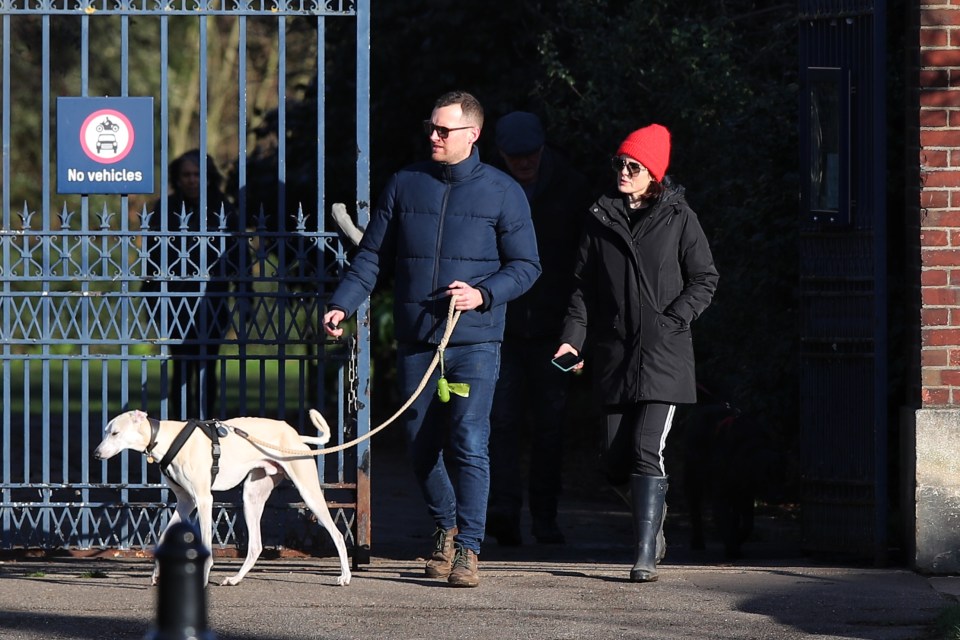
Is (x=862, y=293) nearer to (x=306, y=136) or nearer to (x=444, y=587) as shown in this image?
(x=444, y=587)

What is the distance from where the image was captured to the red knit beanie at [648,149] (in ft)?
21.7

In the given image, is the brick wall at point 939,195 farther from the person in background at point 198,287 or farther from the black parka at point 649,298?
the person in background at point 198,287

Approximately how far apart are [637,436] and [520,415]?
5.65 feet

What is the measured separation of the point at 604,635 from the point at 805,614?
3.00 ft

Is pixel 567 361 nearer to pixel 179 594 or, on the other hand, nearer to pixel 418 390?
pixel 418 390

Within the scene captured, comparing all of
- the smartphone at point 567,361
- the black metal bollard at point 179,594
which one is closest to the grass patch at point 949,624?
the smartphone at point 567,361

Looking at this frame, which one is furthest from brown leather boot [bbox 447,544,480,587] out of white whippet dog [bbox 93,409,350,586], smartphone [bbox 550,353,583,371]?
smartphone [bbox 550,353,583,371]

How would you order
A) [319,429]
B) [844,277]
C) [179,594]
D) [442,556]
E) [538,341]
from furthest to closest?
[538,341] < [844,277] < [442,556] < [319,429] < [179,594]

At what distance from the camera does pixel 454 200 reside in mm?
6613

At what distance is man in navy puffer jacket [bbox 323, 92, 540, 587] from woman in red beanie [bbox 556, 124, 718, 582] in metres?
0.38

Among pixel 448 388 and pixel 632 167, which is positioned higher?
pixel 632 167

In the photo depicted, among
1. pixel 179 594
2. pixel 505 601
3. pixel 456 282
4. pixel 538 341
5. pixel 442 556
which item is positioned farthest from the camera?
pixel 538 341

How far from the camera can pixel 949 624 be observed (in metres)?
5.54

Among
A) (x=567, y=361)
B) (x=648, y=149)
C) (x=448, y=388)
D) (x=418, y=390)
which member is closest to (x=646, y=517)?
(x=567, y=361)
